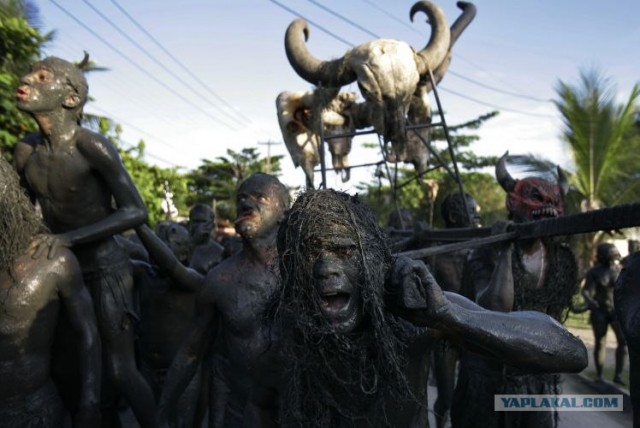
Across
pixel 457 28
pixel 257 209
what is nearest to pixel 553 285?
pixel 257 209

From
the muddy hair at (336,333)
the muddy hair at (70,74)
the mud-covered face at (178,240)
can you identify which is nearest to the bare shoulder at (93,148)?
the muddy hair at (70,74)

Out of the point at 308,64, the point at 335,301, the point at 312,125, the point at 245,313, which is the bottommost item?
the point at 245,313

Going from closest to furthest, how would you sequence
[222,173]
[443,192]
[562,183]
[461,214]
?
[562,183]
[461,214]
[443,192]
[222,173]

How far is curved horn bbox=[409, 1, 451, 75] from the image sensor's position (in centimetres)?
595

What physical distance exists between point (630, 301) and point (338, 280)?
1074 millimetres

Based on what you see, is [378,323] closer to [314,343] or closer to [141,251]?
[314,343]

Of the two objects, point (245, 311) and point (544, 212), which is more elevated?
point (544, 212)

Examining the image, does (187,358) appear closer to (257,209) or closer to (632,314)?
(257,209)

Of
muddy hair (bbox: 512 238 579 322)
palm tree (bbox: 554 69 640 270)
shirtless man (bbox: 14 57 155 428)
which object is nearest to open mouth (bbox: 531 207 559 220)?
muddy hair (bbox: 512 238 579 322)

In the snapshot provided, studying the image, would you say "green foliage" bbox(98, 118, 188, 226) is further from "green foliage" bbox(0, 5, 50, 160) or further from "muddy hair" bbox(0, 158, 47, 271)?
"muddy hair" bbox(0, 158, 47, 271)

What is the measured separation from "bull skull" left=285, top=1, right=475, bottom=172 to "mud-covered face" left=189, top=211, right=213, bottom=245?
1682 millimetres

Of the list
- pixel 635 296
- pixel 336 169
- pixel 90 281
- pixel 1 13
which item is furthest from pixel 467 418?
pixel 1 13

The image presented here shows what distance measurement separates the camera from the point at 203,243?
6.12 m

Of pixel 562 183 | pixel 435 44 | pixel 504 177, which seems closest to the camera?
pixel 562 183
